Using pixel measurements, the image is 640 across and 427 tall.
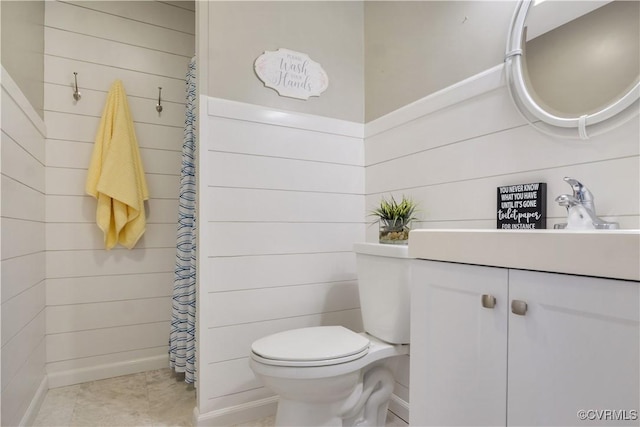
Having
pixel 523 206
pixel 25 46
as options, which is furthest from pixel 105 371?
pixel 523 206

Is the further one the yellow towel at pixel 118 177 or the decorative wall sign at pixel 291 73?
the yellow towel at pixel 118 177

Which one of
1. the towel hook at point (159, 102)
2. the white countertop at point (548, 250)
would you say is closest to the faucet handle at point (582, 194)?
the white countertop at point (548, 250)

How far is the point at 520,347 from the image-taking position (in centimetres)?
74

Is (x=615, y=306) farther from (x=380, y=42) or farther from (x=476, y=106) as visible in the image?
(x=380, y=42)

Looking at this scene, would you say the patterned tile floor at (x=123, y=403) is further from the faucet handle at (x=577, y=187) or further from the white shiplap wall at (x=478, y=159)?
the faucet handle at (x=577, y=187)

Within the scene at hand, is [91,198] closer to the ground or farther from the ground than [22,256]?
farther from the ground

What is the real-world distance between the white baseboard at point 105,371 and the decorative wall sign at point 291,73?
5.99ft

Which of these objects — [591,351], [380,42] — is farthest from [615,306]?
[380,42]

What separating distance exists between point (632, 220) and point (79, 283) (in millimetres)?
2545

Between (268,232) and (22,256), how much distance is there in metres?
1.07

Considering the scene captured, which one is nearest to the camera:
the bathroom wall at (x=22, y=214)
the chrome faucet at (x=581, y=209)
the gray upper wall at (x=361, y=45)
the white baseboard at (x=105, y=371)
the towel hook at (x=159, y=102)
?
the chrome faucet at (x=581, y=209)

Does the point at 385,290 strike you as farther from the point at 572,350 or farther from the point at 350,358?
the point at 572,350

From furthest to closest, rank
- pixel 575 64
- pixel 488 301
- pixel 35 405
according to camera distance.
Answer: pixel 35 405, pixel 575 64, pixel 488 301

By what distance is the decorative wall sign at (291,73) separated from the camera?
1.77 metres
